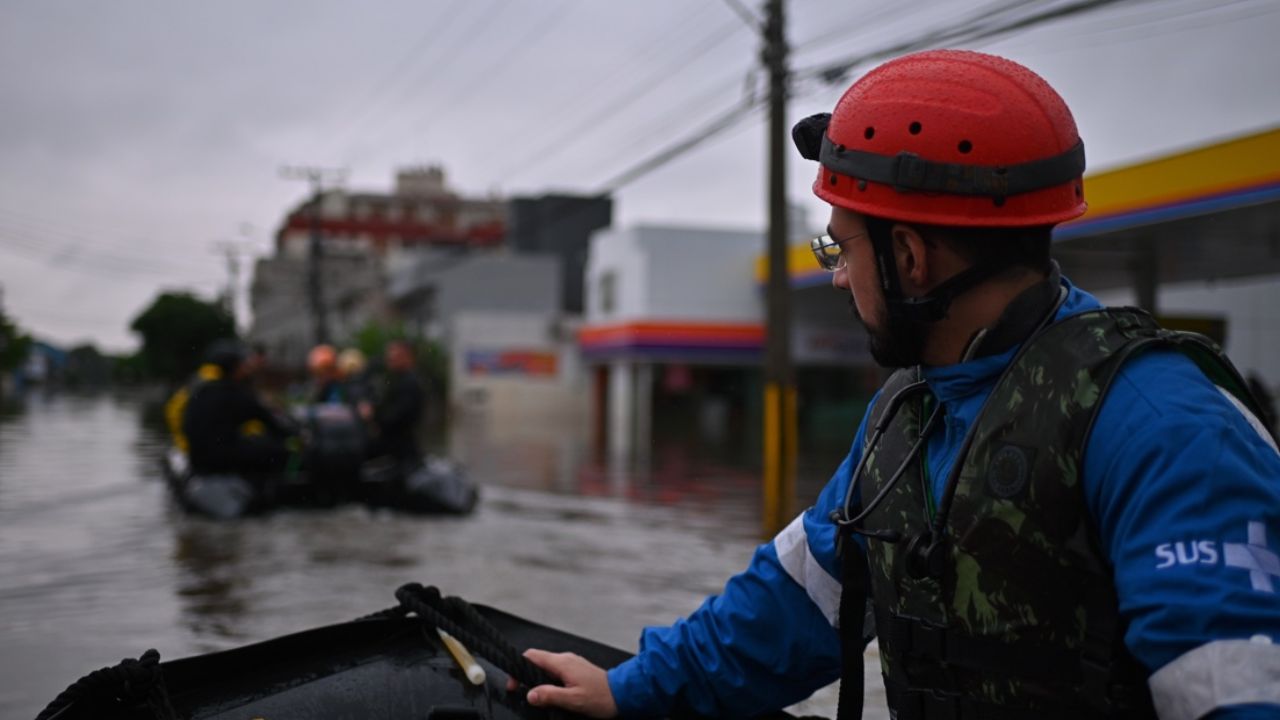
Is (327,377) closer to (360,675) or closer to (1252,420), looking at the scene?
(360,675)

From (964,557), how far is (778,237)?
10692 millimetres

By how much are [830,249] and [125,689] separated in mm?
1367

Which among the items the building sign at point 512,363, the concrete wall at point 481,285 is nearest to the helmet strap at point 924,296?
the building sign at point 512,363

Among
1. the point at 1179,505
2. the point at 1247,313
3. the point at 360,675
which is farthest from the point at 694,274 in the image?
the point at 1179,505

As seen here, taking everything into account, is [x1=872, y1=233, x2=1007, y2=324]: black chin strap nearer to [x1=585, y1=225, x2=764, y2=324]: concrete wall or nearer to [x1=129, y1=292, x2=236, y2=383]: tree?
[x1=585, y1=225, x2=764, y2=324]: concrete wall

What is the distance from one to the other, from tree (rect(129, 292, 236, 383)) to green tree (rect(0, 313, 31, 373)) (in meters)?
8.80

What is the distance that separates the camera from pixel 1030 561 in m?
1.46

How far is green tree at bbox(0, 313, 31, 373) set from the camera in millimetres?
85181

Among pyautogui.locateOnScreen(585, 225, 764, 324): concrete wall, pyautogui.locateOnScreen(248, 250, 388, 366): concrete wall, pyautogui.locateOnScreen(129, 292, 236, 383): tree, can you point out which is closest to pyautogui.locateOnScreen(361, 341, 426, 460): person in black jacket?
pyautogui.locateOnScreen(585, 225, 764, 324): concrete wall

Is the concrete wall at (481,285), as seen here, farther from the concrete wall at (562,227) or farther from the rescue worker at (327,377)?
the rescue worker at (327,377)

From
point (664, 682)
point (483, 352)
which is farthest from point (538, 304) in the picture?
point (664, 682)

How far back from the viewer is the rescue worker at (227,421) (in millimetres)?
9336

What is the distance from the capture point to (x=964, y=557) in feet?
5.09

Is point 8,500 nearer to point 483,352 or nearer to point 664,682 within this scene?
point 664,682
